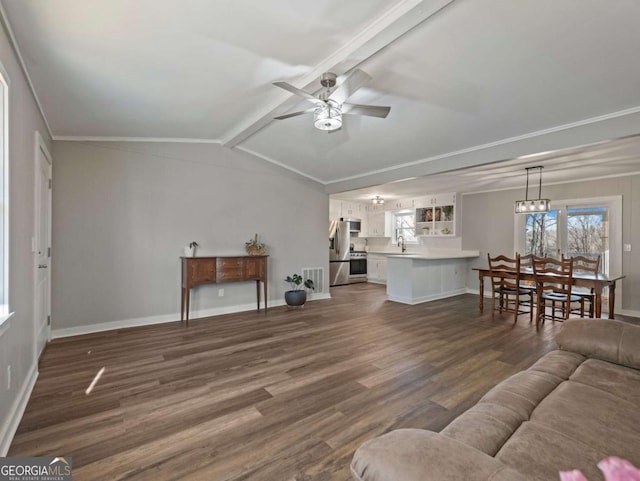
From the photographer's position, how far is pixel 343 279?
27.1 feet

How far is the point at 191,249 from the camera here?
15.1 feet

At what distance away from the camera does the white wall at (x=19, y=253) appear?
1873mm

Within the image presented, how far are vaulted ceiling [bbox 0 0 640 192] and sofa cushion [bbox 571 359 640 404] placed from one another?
2.12 meters

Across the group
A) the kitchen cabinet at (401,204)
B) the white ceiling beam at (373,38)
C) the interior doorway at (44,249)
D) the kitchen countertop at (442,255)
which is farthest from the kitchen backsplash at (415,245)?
the interior doorway at (44,249)

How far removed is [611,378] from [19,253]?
3.74m

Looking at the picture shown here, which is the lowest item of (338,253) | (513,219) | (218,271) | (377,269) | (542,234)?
(377,269)

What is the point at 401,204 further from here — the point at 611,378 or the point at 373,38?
the point at 611,378

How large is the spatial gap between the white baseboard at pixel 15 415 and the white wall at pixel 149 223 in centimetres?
158

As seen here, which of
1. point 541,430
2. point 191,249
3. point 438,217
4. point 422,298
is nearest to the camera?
point 541,430

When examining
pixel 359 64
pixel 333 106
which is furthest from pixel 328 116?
pixel 359 64

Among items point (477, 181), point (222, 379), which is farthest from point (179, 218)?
point (477, 181)

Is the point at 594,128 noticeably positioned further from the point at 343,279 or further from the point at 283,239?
the point at 343,279

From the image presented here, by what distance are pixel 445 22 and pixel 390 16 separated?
1.25 ft

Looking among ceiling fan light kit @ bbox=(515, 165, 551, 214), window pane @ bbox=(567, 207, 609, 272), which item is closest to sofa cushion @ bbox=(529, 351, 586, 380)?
ceiling fan light kit @ bbox=(515, 165, 551, 214)
